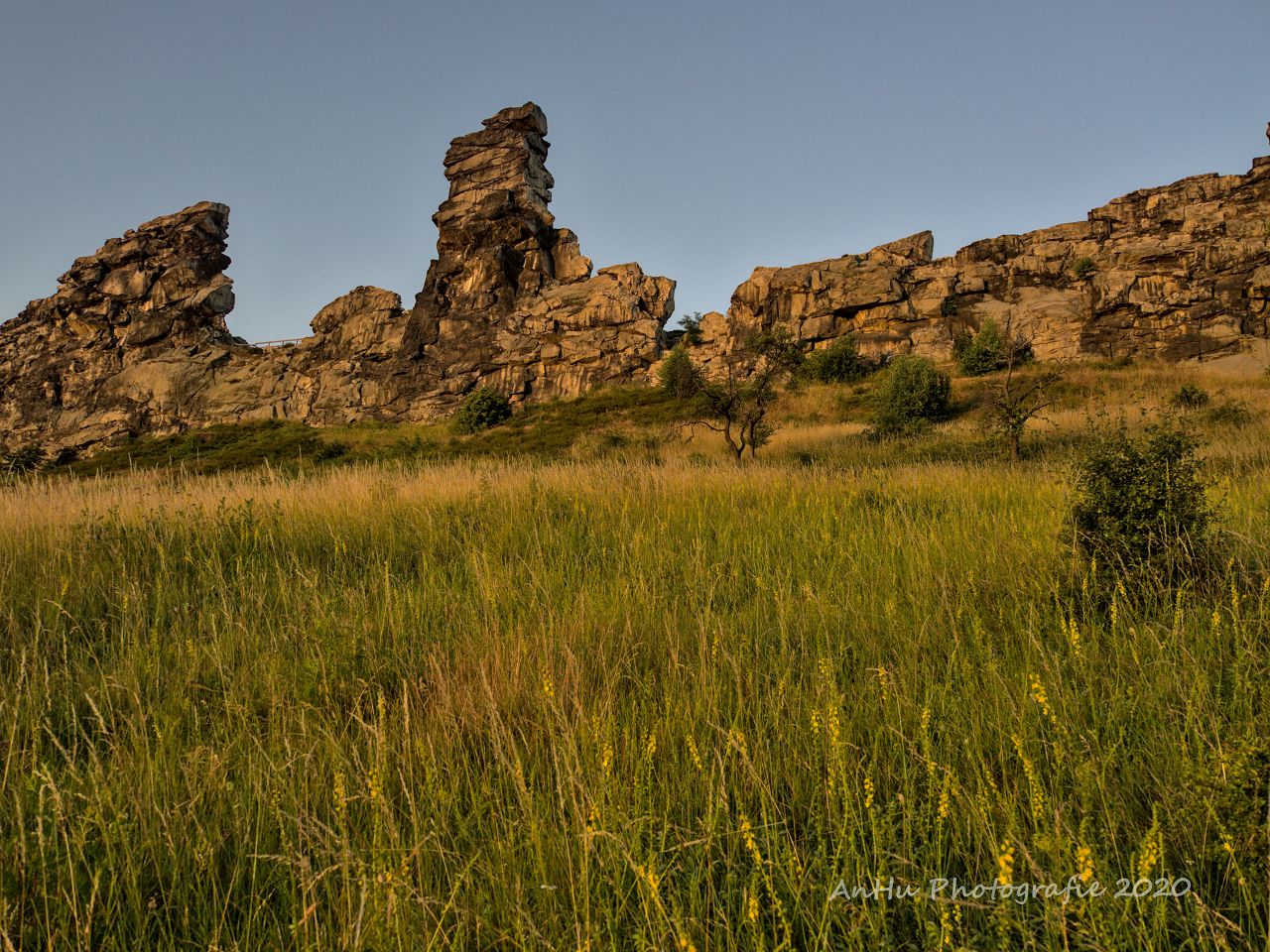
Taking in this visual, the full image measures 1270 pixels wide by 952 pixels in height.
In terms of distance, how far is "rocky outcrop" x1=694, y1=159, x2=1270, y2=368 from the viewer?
1371 inches

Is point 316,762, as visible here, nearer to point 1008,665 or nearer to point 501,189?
point 1008,665

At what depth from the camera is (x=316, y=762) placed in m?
1.79

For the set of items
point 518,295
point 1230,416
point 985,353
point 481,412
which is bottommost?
point 1230,416

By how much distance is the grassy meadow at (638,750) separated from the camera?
1232mm

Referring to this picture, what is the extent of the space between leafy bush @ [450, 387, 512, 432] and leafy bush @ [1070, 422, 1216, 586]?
35214mm

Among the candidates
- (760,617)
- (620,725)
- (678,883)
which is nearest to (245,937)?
(678,883)

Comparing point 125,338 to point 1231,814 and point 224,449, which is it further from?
point 1231,814

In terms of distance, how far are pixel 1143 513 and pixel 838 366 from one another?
36022mm

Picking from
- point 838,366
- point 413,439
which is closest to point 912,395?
point 838,366

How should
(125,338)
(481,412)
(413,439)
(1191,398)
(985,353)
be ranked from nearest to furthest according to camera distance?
(1191,398) → (985,353) → (413,439) → (481,412) → (125,338)

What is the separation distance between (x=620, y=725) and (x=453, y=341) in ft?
154

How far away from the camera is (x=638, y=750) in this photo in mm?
1874

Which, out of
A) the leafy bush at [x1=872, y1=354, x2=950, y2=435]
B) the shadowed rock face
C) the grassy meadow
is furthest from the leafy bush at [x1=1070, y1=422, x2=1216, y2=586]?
the shadowed rock face

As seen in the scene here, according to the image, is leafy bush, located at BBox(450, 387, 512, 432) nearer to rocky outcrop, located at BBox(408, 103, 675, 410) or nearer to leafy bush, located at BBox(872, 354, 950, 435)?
rocky outcrop, located at BBox(408, 103, 675, 410)
